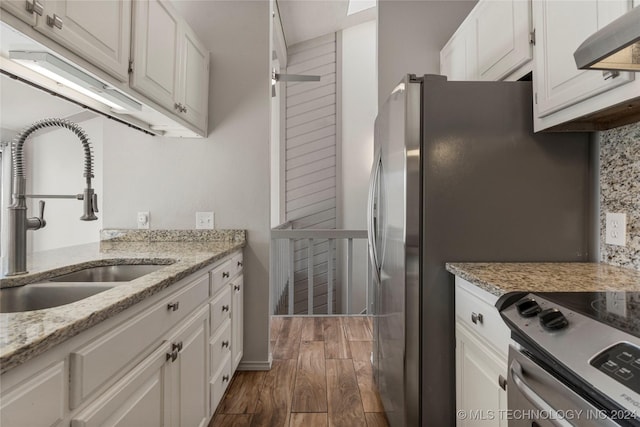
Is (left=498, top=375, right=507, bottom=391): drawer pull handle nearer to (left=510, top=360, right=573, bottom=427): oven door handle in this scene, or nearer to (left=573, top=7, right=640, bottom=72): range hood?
(left=510, top=360, right=573, bottom=427): oven door handle

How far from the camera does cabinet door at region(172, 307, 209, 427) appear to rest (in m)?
1.26

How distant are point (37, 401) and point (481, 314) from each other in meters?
1.21

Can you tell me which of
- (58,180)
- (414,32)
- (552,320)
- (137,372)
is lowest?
(137,372)

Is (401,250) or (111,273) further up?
(401,250)

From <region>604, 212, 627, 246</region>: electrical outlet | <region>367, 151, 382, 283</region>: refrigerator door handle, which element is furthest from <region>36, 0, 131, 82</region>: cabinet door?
<region>604, 212, 627, 246</region>: electrical outlet

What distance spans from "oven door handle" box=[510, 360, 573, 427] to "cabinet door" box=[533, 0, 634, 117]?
0.88 m

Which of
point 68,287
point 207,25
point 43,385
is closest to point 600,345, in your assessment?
point 43,385

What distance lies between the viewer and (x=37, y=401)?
617mm

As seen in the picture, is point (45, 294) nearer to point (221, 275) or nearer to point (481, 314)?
point (221, 275)

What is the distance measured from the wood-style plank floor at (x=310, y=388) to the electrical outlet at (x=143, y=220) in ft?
4.03

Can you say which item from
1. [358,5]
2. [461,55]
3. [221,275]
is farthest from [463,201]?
[358,5]

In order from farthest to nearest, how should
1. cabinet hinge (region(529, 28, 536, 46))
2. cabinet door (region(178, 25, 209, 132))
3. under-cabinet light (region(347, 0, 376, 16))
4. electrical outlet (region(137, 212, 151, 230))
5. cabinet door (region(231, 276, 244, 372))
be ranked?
under-cabinet light (region(347, 0, 376, 16)), electrical outlet (region(137, 212, 151, 230)), cabinet door (region(231, 276, 244, 372)), cabinet door (region(178, 25, 209, 132)), cabinet hinge (region(529, 28, 536, 46))

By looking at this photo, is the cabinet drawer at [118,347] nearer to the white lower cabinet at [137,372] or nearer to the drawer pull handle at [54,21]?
the white lower cabinet at [137,372]

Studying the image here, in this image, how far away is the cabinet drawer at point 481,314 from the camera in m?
1.02
